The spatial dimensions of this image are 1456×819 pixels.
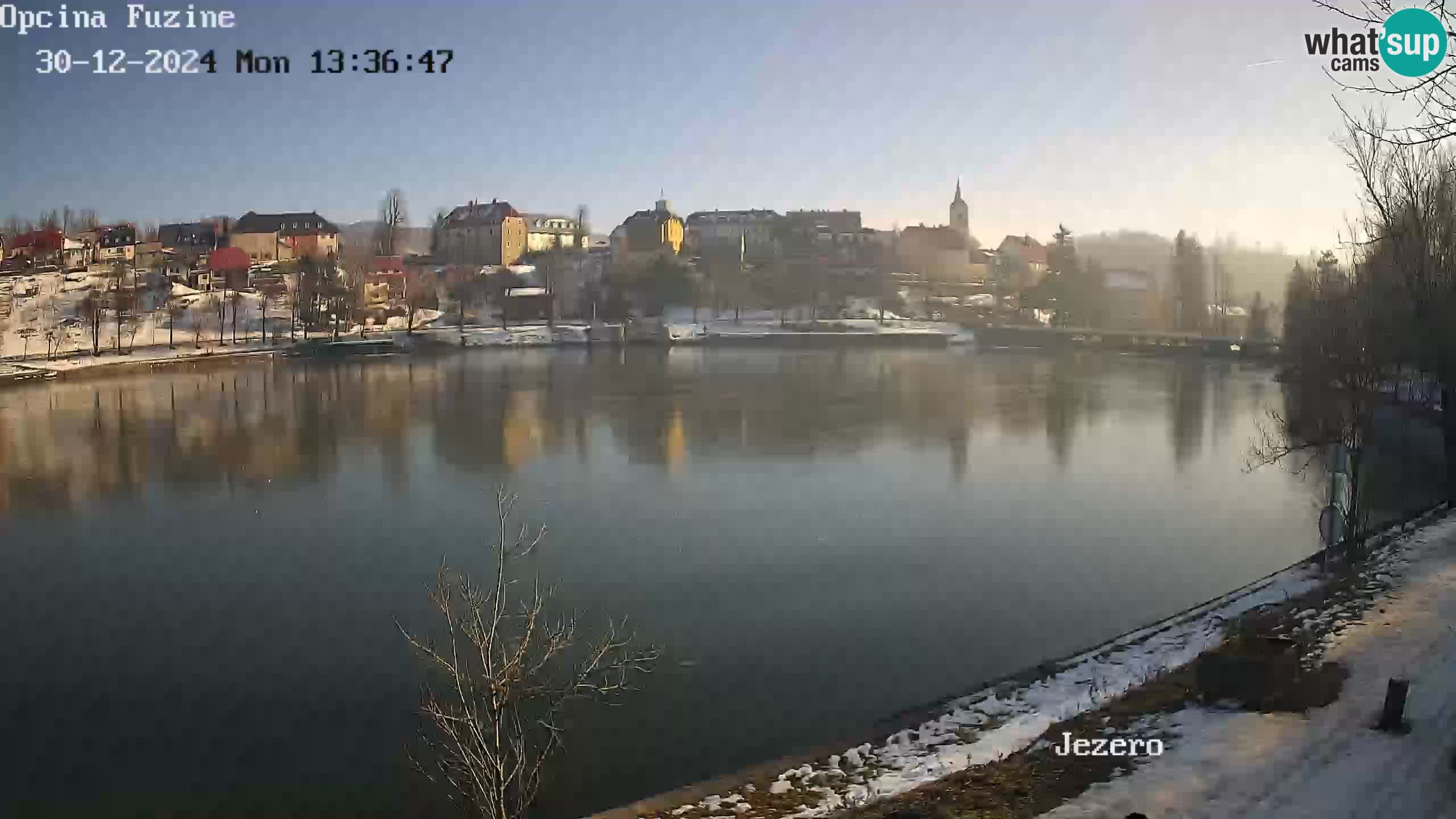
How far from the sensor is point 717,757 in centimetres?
469

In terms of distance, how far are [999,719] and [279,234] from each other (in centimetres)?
4373

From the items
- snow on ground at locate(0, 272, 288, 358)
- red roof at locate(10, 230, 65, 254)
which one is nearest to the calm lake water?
snow on ground at locate(0, 272, 288, 358)

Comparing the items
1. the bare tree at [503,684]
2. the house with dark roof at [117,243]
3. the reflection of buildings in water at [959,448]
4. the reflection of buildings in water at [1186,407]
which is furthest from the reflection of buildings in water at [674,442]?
the house with dark roof at [117,243]

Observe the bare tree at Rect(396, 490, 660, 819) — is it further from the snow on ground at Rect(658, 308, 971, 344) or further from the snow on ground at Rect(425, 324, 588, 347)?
the snow on ground at Rect(658, 308, 971, 344)

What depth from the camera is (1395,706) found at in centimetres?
379

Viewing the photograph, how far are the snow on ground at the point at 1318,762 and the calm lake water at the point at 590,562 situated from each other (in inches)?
60.0

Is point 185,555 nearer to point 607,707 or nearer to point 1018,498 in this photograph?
point 607,707

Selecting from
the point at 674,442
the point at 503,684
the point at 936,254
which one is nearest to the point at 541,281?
the point at 936,254

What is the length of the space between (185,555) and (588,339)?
25869 mm

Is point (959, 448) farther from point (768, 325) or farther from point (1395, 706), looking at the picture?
point (768, 325)

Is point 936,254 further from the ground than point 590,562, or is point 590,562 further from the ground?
point 936,254

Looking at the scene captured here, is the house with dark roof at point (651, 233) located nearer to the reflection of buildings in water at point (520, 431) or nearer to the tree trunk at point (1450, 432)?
the reflection of buildings in water at point (520, 431)

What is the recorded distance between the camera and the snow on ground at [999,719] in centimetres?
412

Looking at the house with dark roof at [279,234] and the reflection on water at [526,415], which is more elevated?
the house with dark roof at [279,234]
